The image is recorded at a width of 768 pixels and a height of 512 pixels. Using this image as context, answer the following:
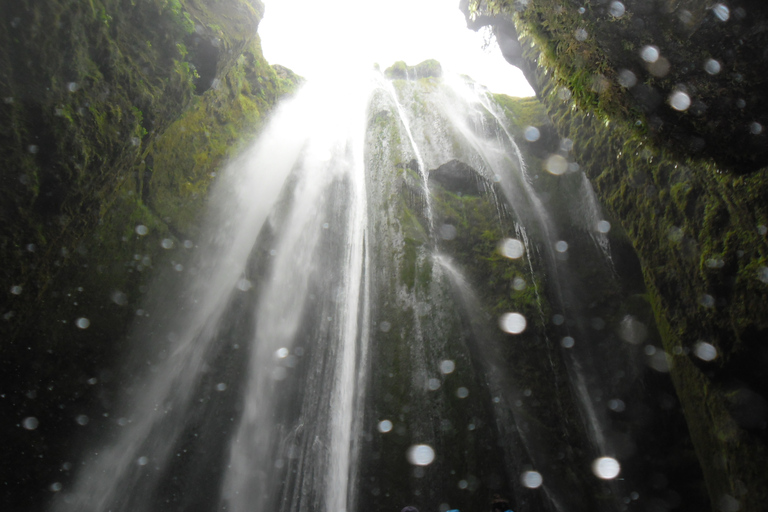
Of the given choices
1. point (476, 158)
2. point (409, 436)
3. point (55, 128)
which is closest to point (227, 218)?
point (55, 128)

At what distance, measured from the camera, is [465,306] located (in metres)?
9.40

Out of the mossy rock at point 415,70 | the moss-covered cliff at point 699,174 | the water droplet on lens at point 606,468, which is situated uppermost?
the mossy rock at point 415,70

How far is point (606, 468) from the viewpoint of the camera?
7.61m

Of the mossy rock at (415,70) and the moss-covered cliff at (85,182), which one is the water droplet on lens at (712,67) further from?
the mossy rock at (415,70)

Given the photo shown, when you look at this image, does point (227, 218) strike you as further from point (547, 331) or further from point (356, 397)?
point (547, 331)

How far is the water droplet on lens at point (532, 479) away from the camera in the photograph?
23.2 feet

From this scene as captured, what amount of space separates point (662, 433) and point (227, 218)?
1261cm

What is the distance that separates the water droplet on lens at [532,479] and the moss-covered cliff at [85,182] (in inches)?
349

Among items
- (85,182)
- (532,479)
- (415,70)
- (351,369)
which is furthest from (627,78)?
(415,70)

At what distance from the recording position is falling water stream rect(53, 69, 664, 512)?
7.50 meters

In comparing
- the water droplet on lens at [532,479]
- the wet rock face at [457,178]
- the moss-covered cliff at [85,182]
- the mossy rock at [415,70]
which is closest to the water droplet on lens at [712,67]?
the water droplet on lens at [532,479]

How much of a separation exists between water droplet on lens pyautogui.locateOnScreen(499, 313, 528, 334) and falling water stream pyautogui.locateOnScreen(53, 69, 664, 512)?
15 cm

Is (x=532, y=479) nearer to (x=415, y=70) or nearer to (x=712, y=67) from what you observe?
(x=712, y=67)

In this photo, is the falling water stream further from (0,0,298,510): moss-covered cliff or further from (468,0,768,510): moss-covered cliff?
(468,0,768,510): moss-covered cliff
